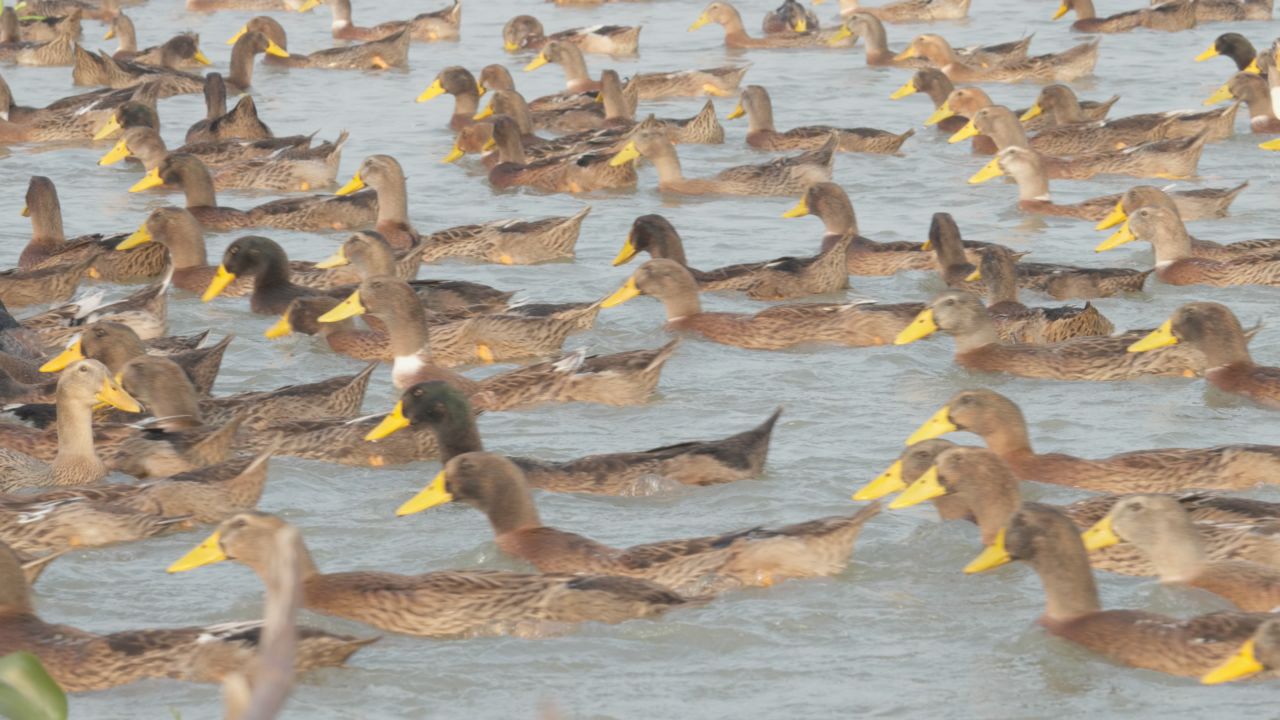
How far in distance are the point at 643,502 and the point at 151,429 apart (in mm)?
2303

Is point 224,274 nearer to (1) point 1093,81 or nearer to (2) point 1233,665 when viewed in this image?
(2) point 1233,665

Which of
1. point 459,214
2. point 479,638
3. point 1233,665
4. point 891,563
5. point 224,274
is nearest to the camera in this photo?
point 1233,665

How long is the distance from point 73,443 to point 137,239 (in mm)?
4751

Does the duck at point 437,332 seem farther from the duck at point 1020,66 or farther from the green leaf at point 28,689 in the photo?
the duck at point 1020,66

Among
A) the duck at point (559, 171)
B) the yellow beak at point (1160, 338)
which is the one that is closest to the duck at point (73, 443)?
the yellow beak at point (1160, 338)

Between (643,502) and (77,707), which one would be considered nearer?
(77,707)

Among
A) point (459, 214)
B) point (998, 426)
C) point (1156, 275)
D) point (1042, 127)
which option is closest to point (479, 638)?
point (998, 426)

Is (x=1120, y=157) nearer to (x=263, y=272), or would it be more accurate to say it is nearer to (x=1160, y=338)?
(x=1160, y=338)

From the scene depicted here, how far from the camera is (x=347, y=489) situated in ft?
31.4

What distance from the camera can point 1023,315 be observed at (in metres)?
12.3

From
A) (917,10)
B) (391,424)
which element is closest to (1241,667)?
(391,424)

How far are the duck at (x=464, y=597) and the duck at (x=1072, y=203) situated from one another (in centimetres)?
860

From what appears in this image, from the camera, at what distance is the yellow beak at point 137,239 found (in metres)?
13.9

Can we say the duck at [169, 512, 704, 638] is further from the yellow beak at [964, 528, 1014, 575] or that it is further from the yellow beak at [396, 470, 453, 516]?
the yellow beak at [964, 528, 1014, 575]
